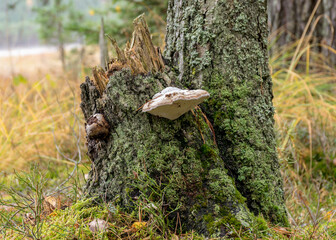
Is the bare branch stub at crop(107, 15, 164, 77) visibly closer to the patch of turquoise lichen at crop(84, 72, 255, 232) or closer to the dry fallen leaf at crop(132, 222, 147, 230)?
the patch of turquoise lichen at crop(84, 72, 255, 232)

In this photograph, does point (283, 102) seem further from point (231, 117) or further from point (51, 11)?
point (51, 11)

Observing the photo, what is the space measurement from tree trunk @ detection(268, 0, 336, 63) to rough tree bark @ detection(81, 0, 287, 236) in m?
3.20

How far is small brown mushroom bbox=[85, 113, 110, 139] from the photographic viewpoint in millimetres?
1786

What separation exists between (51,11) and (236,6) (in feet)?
29.9

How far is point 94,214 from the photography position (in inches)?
69.4

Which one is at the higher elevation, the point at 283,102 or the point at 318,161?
the point at 283,102

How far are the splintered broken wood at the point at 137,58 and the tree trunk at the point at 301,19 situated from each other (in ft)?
11.7

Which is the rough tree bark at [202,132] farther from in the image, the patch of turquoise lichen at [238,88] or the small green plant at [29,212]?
the small green plant at [29,212]

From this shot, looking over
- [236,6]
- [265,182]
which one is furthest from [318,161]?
[236,6]

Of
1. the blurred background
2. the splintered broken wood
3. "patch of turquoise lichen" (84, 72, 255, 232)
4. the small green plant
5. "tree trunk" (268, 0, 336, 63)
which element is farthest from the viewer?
"tree trunk" (268, 0, 336, 63)

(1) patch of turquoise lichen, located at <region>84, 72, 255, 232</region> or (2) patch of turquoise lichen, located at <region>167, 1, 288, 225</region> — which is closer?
(1) patch of turquoise lichen, located at <region>84, 72, 255, 232</region>

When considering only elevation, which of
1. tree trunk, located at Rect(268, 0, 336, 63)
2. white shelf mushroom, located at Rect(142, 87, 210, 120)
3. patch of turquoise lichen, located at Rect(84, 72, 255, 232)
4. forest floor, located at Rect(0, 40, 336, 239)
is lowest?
forest floor, located at Rect(0, 40, 336, 239)

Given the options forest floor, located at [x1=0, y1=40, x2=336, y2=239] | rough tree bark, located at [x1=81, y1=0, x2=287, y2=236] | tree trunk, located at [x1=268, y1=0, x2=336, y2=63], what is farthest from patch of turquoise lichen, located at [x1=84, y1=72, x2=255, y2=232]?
tree trunk, located at [x1=268, y1=0, x2=336, y2=63]

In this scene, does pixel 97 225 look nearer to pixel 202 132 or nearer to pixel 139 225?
pixel 139 225
